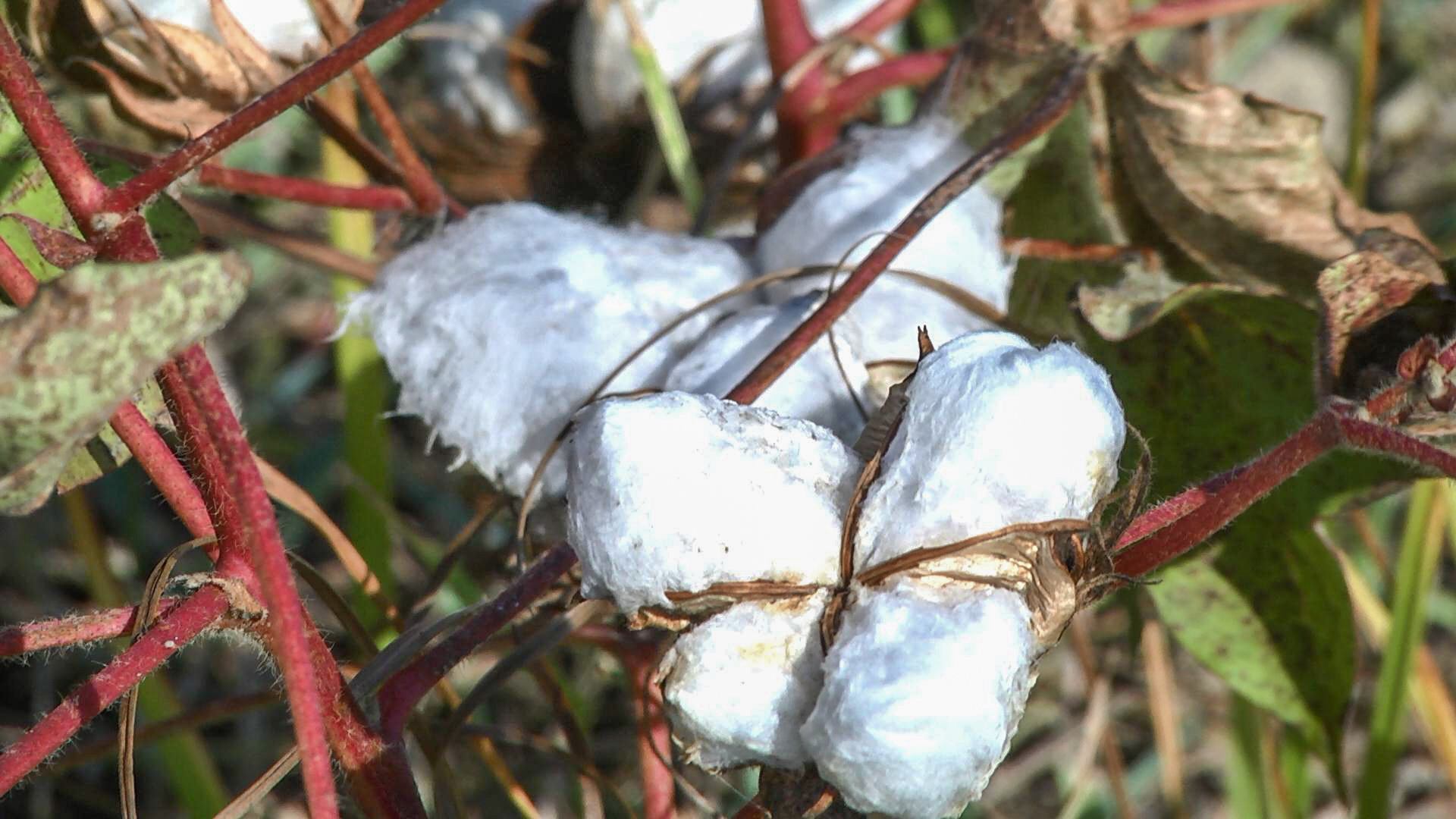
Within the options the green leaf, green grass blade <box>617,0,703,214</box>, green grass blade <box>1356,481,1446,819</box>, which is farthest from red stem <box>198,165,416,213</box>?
green grass blade <box>1356,481,1446,819</box>

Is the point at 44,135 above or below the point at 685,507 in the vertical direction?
above

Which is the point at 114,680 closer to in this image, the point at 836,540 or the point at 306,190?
the point at 836,540

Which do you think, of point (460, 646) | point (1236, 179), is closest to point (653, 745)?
point (460, 646)

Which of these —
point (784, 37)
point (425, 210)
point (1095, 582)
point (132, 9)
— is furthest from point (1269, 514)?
point (132, 9)

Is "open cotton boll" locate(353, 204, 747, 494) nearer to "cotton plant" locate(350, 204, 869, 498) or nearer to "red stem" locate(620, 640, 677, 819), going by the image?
"cotton plant" locate(350, 204, 869, 498)

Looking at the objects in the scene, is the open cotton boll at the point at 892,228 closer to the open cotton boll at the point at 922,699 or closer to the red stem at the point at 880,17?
the red stem at the point at 880,17

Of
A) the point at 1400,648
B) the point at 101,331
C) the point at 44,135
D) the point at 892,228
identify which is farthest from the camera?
the point at 1400,648

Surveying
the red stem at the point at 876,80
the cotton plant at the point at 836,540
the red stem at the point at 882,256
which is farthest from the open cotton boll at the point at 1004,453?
the red stem at the point at 876,80
